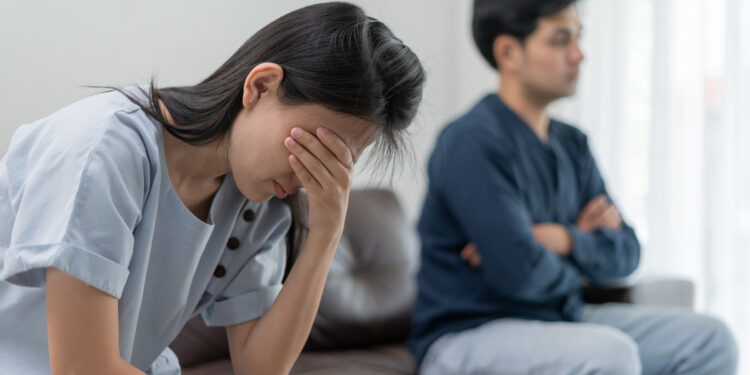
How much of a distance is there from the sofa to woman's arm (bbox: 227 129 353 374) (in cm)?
31

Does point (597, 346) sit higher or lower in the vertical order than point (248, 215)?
lower

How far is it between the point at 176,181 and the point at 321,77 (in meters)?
0.23

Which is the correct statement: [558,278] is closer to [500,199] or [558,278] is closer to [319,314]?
[500,199]

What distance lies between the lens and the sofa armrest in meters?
1.63

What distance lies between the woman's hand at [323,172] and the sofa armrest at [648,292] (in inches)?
37.1

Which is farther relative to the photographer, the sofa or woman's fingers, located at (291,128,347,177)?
the sofa

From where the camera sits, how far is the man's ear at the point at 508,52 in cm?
154

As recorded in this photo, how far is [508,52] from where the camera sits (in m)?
1.56

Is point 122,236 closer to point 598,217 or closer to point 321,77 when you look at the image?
point 321,77

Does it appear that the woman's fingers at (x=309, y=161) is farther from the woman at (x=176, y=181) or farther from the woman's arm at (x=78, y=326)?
the woman's arm at (x=78, y=326)

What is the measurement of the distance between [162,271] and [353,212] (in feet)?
2.61

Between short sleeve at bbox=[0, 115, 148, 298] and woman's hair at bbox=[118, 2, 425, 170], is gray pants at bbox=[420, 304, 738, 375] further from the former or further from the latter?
short sleeve at bbox=[0, 115, 148, 298]

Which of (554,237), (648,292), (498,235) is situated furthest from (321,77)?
(648,292)

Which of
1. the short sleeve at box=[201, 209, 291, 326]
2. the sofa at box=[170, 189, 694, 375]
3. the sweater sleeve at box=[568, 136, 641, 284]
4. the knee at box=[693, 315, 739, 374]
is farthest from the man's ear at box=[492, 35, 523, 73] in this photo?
the short sleeve at box=[201, 209, 291, 326]
